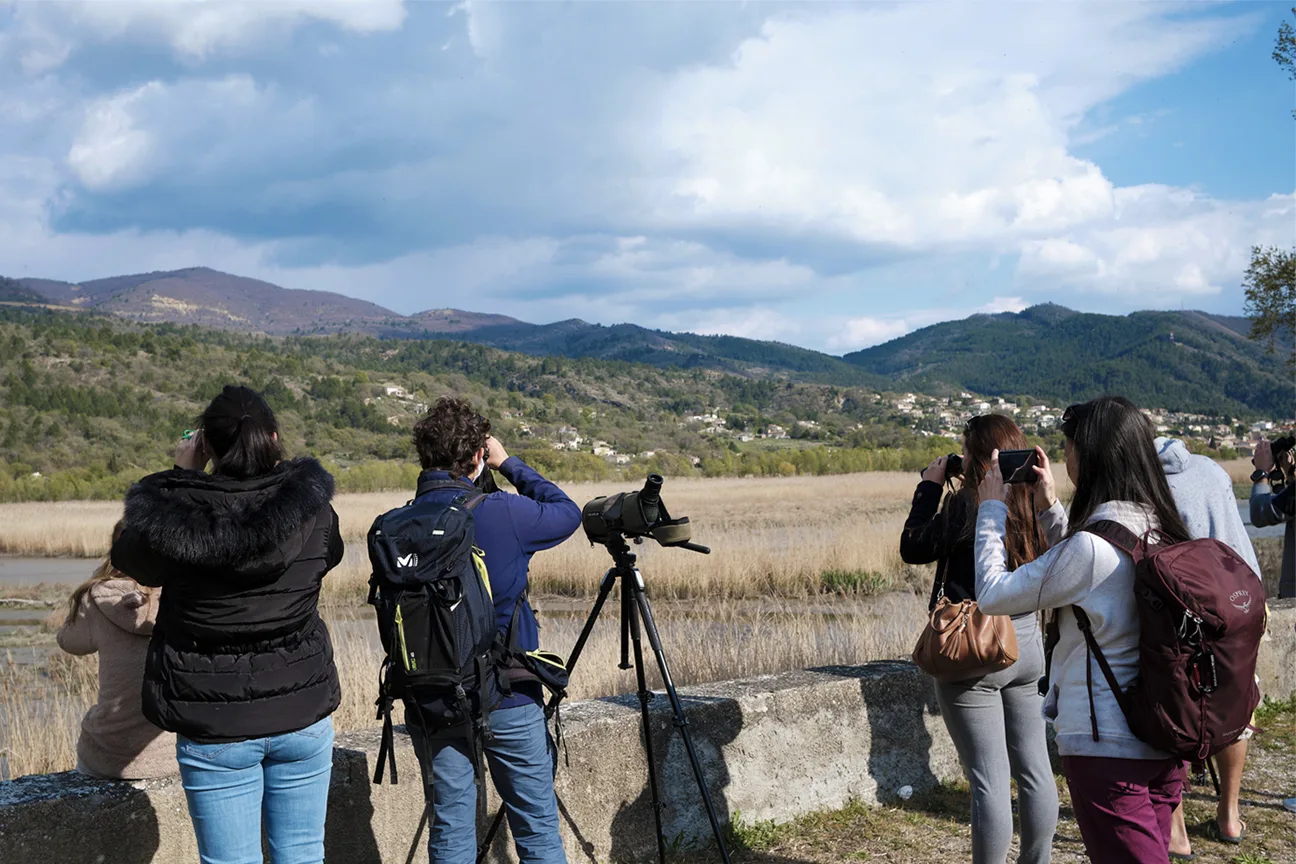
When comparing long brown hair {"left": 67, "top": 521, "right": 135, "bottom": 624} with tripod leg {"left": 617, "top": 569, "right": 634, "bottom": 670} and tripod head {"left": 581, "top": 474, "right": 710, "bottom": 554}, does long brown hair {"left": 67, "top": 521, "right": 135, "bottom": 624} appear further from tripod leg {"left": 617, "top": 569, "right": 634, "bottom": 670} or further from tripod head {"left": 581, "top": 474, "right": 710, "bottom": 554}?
tripod leg {"left": 617, "top": 569, "right": 634, "bottom": 670}

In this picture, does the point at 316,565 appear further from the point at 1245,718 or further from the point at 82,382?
the point at 82,382

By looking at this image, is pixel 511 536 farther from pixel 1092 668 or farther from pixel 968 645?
pixel 1092 668

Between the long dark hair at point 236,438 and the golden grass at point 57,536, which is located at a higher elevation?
the long dark hair at point 236,438

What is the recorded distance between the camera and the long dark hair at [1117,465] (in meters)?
2.35

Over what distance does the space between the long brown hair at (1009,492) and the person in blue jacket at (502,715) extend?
4.28 ft

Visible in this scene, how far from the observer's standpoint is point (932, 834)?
12.5 feet

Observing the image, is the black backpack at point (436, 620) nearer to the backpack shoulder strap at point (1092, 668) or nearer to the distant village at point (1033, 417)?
the backpack shoulder strap at point (1092, 668)

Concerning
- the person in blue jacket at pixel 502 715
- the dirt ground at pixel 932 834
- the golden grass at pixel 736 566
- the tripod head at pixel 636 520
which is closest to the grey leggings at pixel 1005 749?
the dirt ground at pixel 932 834

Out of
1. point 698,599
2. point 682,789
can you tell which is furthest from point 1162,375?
point 682,789

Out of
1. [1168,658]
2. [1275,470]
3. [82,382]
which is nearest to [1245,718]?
[1168,658]

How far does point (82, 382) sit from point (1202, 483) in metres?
82.9

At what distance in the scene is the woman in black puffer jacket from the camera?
2.32 m

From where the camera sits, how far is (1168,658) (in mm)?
2150

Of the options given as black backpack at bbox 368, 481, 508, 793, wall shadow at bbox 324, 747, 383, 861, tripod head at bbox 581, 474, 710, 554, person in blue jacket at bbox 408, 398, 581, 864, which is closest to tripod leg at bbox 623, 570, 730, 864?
tripod head at bbox 581, 474, 710, 554
